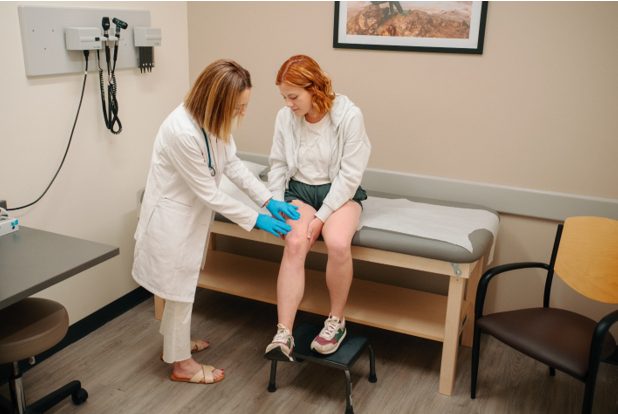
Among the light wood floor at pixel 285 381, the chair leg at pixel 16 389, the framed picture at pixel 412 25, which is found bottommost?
the light wood floor at pixel 285 381

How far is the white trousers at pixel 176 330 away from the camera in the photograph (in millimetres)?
2301

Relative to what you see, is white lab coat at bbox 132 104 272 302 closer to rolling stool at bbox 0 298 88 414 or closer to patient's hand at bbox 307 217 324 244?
patient's hand at bbox 307 217 324 244

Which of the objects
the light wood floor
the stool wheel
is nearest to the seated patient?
the light wood floor

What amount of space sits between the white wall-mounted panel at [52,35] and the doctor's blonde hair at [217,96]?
623 millimetres

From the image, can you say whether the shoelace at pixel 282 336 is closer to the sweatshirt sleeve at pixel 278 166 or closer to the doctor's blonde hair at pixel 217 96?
the sweatshirt sleeve at pixel 278 166

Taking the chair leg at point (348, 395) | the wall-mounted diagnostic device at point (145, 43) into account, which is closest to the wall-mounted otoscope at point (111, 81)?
the wall-mounted diagnostic device at point (145, 43)

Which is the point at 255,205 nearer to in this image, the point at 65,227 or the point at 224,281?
the point at 224,281

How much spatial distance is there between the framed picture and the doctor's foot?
1.56 meters

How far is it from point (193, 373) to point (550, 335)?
53.0 inches

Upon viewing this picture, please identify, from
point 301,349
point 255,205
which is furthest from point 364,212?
point 301,349

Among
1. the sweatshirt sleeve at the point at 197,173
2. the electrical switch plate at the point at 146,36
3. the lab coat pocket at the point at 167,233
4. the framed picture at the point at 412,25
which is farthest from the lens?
the electrical switch plate at the point at 146,36

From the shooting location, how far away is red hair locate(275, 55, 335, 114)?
7.34 ft

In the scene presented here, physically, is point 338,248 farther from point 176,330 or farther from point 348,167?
point 176,330

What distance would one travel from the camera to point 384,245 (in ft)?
7.51
